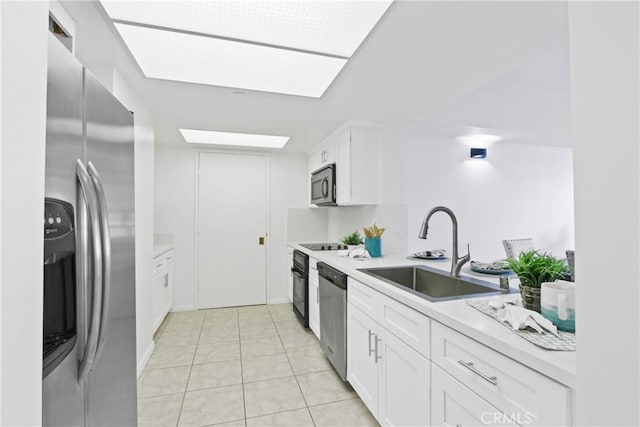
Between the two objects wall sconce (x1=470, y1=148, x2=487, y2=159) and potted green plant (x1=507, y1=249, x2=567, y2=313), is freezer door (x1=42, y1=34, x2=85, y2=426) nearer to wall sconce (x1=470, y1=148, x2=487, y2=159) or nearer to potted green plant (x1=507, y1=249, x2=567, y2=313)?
Result: potted green plant (x1=507, y1=249, x2=567, y2=313)

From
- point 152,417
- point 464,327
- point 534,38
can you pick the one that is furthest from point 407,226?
point 152,417

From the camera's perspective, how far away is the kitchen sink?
157cm

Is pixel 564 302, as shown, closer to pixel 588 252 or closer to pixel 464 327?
pixel 464 327

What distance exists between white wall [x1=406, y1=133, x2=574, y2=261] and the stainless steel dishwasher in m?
1.21

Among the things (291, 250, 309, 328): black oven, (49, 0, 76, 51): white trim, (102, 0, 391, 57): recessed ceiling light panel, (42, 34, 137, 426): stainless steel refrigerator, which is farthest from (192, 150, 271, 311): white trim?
(42, 34, 137, 426): stainless steel refrigerator

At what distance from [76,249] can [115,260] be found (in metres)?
0.30

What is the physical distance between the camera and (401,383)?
1.43 metres

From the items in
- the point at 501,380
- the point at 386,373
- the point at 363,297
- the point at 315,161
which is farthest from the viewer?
the point at 315,161

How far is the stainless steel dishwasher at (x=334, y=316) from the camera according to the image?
2.13m

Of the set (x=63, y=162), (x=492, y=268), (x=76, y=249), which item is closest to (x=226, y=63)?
(x=63, y=162)

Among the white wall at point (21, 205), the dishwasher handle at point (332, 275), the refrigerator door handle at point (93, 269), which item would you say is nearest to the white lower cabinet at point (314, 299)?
the dishwasher handle at point (332, 275)

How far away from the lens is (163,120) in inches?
112

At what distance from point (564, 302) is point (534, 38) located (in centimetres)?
135

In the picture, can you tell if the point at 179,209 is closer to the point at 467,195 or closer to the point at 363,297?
the point at 363,297
